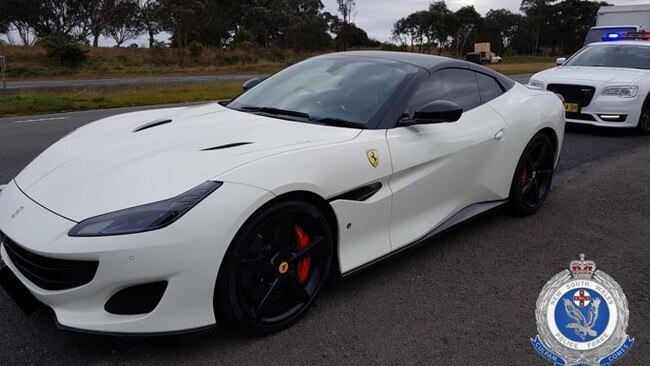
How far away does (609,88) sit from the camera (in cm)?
805

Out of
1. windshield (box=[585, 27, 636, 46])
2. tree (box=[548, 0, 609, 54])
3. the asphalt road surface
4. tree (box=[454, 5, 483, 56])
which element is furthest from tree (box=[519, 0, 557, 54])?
the asphalt road surface

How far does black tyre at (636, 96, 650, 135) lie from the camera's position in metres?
8.28

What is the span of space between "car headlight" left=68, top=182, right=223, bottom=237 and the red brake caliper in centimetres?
57

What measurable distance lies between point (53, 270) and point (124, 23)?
54.2m

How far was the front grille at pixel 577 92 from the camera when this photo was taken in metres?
8.15

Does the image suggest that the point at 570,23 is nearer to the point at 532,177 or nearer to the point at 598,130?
the point at 598,130

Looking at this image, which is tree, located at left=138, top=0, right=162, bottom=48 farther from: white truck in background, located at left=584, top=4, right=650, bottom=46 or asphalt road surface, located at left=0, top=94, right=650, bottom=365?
asphalt road surface, located at left=0, top=94, right=650, bottom=365

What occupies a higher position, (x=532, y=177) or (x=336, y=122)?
(x=336, y=122)

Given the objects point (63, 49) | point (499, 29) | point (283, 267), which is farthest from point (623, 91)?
point (499, 29)

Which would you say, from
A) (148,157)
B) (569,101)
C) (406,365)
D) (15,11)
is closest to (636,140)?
(569,101)

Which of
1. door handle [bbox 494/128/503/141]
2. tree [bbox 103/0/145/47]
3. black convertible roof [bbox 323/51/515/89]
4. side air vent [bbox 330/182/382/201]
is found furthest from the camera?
tree [bbox 103/0/145/47]

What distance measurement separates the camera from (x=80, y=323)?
2.16 metres

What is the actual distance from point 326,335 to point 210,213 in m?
→ 0.88

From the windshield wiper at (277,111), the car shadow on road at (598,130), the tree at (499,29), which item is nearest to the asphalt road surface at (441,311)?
the windshield wiper at (277,111)
